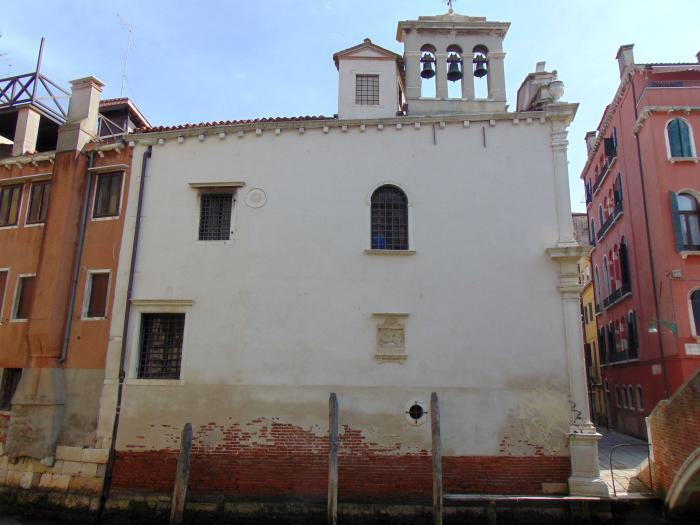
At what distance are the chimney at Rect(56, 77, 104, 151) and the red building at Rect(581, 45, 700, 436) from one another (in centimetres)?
1447

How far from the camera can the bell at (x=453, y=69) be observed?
1264 cm

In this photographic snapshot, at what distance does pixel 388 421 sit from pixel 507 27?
358 inches

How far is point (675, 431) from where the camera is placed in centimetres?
968

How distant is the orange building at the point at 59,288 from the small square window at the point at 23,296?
23mm

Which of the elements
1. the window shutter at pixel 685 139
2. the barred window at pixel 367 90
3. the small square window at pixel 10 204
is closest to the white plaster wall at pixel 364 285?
the barred window at pixel 367 90

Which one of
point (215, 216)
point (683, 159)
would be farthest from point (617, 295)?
point (215, 216)

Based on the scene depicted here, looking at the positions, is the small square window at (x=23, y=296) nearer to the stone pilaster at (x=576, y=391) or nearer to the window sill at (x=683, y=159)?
the stone pilaster at (x=576, y=391)

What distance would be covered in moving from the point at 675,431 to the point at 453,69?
8.64m

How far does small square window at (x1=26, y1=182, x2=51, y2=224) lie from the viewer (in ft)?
43.1

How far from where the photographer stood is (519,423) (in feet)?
33.6

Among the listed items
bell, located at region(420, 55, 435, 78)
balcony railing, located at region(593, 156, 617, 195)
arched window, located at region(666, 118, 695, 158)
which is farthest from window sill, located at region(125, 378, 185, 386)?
balcony railing, located at region(593, 156, 617, 195)

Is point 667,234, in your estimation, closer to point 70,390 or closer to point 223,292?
point 223,292

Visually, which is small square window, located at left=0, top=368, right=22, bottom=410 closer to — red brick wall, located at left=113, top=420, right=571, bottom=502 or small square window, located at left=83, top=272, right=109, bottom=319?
small square window, located at left=83, top=272, right=109, bottom=319

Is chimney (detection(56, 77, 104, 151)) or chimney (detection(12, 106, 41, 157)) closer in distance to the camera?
chimney (detection(56, 77, 104, 151))
